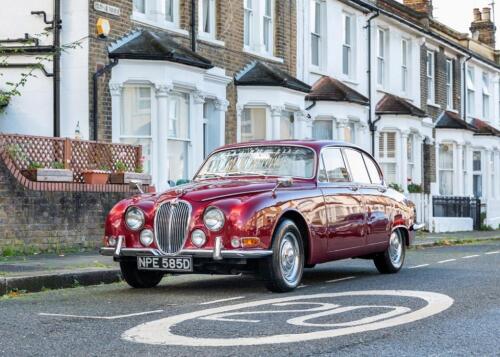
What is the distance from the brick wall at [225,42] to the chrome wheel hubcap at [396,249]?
276 inches

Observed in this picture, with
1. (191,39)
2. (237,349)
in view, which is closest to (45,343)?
(237,349)

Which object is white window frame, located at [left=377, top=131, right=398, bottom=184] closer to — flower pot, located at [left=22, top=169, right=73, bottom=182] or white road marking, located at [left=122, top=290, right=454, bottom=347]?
flower pot, located at [left=22, top=169, right=73, bottom=182]

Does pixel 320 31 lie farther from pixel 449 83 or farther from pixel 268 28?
pixel 449 83

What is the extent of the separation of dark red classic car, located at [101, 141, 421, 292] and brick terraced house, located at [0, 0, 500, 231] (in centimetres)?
672

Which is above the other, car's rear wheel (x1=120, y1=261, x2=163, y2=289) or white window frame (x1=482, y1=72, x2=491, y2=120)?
white window frame (x1=482, y1=72, x2=491, y2=120)

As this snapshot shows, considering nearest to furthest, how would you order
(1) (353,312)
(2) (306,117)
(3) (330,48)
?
(1) (353,312), (2) (306,117), (3) (330,48)

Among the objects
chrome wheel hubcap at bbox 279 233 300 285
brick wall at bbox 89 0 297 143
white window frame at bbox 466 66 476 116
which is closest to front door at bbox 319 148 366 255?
chrome wheel hubcap at bbox 279 233 300 285

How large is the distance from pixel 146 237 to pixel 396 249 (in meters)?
4.25

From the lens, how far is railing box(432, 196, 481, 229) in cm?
3014

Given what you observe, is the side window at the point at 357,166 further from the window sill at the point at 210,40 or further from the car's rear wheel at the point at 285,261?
the window sill at the point at 210,40

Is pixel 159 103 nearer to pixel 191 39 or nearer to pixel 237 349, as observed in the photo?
pixel 191 39

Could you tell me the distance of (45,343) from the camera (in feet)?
21.0

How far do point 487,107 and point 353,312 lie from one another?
34606 millimetres

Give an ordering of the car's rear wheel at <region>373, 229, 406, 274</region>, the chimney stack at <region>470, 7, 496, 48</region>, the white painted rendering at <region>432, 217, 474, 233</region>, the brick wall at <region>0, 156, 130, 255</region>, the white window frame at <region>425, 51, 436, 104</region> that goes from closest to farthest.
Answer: the car's rear wheel at <region>373, 229, 406, 274</region>, the brick wall at <region>0, 156, 130, 255</region>, the white painted rendering at <region>432, 217, 474, 233</region>, the white window frame at <region>425, 51, 436, 104</region>, the chimney stack at <region>470, 7, 496, 48</region>
